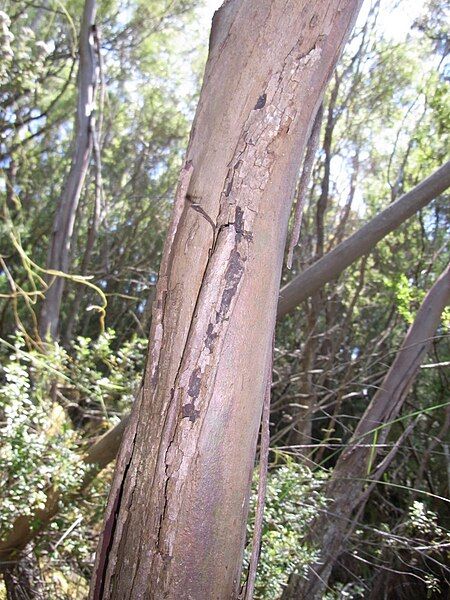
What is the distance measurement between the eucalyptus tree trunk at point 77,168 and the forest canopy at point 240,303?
0.01 meters

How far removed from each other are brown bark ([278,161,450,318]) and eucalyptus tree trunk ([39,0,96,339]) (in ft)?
5.55

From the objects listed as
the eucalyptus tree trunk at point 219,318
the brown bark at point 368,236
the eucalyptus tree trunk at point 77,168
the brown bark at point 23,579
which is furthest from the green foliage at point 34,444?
the eucalyptus tree trunk at point 219,318

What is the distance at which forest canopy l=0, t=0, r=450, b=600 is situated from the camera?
1200mm

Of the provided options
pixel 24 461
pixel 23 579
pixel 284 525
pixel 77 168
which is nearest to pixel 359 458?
pixel 284 525

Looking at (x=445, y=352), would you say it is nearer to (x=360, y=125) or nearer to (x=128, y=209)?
(x=360, y=125)

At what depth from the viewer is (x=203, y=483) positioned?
111cm

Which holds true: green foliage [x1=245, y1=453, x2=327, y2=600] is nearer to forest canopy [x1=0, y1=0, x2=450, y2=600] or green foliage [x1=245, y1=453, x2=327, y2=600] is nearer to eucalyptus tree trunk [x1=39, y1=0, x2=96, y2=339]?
forest canopy [x1=0, y1=0, x2=450, y2=600]

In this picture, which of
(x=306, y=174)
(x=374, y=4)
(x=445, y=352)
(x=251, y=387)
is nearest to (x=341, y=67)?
(x=374, y=4)

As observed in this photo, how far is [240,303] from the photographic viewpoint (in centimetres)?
116

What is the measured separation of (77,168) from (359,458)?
8.61 ft

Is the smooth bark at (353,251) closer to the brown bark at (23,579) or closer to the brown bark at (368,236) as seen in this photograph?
the brown bark at (368,236)

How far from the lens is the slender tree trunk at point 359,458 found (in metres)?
3.34

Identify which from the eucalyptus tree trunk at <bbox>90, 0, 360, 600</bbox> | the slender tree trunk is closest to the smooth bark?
the slender tree trunk

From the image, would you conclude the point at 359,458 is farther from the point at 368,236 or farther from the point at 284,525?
the point at 368,236
